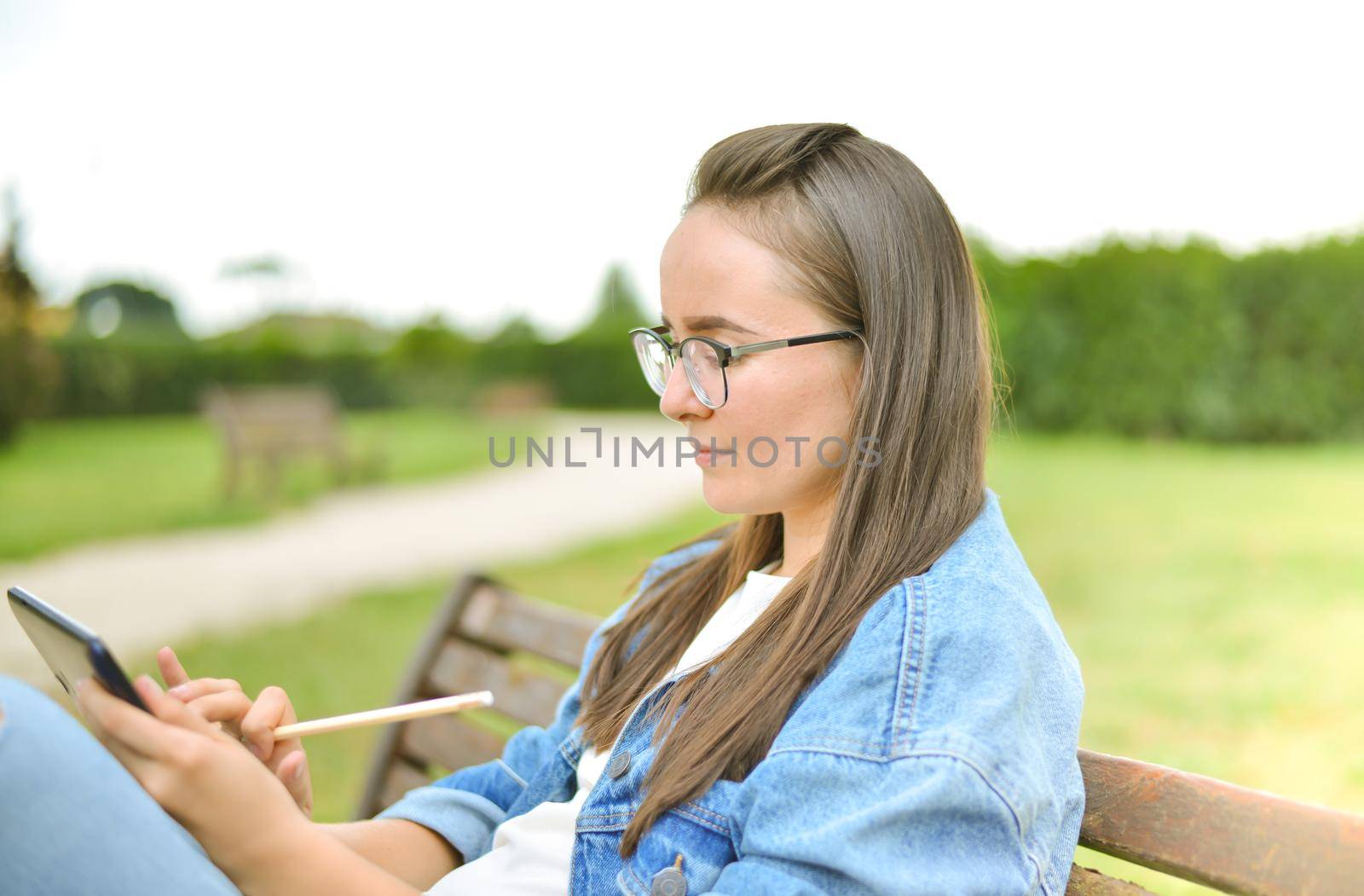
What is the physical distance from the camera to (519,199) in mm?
9781

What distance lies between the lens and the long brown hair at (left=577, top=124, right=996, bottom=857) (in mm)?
1094

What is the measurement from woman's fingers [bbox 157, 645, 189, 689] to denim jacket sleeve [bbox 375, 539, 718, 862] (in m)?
0.37

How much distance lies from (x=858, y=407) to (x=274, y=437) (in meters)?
9.64

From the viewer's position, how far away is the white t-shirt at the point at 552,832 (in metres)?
1.22

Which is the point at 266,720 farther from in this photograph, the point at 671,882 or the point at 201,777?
the point at 671,882

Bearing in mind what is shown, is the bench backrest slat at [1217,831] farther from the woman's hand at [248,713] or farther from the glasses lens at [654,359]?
the woman's hand at [248,713]

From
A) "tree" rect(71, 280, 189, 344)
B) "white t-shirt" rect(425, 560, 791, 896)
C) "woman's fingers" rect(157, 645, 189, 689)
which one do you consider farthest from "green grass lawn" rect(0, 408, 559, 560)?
"white t-shirt" rect(425, 560, 791, 896)

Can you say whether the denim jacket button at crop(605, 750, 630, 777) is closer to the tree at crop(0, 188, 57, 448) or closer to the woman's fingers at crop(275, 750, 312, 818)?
the woman's fingers at crop(275, 750, 312, 818)

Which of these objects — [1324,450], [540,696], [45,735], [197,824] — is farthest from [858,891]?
[1324,450]

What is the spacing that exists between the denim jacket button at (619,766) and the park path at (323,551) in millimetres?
3171

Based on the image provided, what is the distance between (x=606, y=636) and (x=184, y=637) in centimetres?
424

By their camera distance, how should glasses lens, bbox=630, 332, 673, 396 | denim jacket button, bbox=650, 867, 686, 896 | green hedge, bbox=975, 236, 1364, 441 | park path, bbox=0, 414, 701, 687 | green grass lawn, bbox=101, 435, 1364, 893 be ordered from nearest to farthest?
denim jacket button, bbox=650, 867, 686, 896 < glasses lens, bbox=630, 332, 673, 396 < green grass lawn, bbox=101, 435, 1364, 893 < park path, bbox=0, 414, 701, 687 < green hedge, bbox=975, 236, 1364, 441

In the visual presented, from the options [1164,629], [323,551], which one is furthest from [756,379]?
[323,551]

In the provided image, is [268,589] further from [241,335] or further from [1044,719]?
[241,335]
